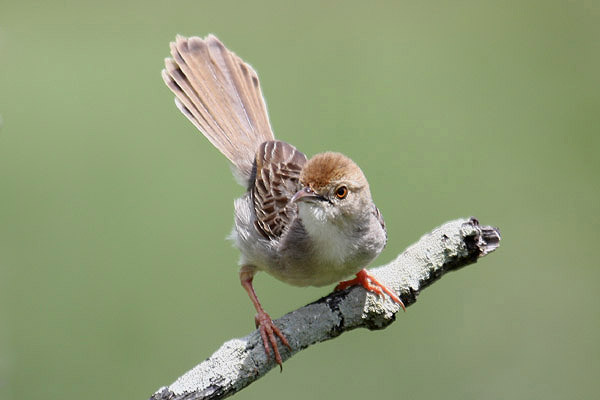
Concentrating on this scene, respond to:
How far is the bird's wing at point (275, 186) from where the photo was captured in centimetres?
454

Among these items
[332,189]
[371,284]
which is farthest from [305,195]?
[371,284]

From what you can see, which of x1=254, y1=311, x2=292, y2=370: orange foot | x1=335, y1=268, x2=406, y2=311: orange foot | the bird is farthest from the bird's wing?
x1=254, y1=311, x2=292, y2=370: orange foot

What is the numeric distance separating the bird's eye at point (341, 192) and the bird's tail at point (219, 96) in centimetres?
133

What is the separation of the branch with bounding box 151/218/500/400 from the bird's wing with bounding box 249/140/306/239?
74 centimetres

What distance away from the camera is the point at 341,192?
4.18m

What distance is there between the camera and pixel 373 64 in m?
9.57

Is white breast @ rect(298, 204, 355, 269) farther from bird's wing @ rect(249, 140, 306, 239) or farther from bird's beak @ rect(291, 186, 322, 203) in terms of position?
bird's wing @ rect(249, 140, 306, 239)

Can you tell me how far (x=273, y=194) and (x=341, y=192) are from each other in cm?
64

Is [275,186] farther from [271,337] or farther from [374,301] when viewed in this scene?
[271,337]

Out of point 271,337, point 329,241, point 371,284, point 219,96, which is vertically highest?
point 219,96

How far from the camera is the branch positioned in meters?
3.56

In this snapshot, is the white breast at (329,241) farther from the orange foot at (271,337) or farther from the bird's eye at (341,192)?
the orange foot at (271,337)

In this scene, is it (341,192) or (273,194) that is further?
(273,194)

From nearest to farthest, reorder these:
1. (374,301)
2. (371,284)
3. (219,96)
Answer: (374,301)
(371,284)
(219,96)
